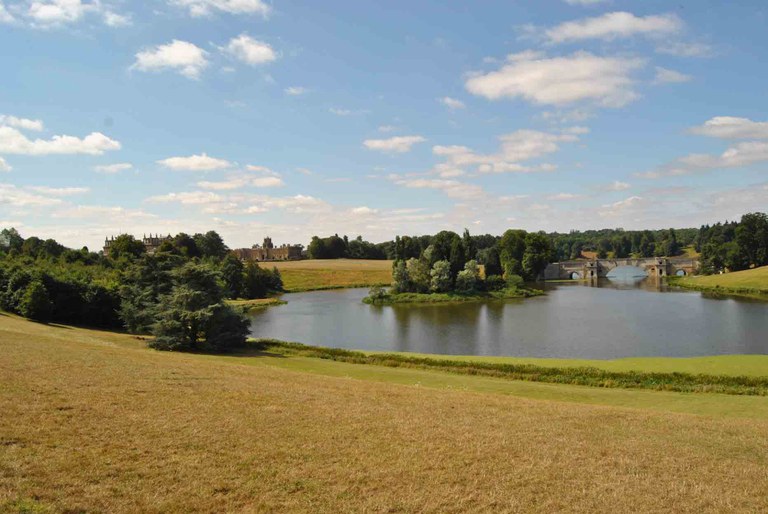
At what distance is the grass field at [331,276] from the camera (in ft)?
396

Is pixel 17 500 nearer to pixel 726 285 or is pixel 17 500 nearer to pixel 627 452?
pixel 627 452

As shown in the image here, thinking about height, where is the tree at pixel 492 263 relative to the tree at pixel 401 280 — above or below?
above

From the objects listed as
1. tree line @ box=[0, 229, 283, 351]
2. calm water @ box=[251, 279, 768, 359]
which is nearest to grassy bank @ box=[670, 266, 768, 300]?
calm water @ box=[251, 279, 768, 359]

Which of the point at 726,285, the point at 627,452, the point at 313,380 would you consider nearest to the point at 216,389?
the point at 313,380

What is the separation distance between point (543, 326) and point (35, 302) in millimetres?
45927

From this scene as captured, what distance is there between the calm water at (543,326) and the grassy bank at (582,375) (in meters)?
8.17

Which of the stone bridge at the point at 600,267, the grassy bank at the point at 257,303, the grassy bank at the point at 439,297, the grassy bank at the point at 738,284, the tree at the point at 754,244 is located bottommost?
the grassy bank at the point at 257,303

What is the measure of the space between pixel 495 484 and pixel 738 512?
4413mm

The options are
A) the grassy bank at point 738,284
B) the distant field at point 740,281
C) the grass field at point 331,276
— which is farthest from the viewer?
the grass field at point 331,276

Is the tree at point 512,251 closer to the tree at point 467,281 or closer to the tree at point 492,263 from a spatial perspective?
the tree at point 492,263

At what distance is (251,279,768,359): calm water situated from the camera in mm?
42562

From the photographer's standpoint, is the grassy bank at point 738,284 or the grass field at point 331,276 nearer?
the grassy bank at point 738,284

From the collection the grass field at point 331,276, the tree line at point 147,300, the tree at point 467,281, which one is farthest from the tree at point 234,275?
the tree at point 467,281

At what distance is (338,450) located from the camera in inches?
498
